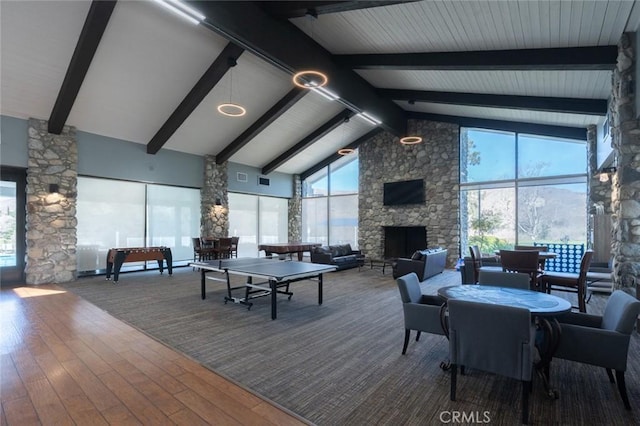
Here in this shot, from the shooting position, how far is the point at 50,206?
715 centimetres

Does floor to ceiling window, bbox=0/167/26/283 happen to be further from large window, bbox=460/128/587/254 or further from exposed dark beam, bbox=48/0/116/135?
large window, bbox=460/128/587/254

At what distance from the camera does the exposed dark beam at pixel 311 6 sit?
14.2 ft

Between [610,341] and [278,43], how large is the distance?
583cm

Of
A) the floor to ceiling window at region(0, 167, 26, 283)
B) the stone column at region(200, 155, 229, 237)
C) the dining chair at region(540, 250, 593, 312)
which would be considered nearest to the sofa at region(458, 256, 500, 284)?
the dining chair at region(540, 250, 593, 312)

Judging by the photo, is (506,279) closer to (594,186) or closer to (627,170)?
(627,170)

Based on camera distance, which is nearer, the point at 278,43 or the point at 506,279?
the point at 506,279

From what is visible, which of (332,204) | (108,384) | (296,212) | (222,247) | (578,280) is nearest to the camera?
(108,384)

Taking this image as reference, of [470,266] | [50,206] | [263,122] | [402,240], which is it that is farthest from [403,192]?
[50,206]

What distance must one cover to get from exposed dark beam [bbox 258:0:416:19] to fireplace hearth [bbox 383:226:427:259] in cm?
736

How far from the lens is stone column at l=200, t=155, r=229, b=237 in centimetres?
1022

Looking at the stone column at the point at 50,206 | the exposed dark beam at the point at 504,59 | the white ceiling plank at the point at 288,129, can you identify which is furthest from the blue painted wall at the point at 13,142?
the exposed dark beam at the point at 504,59

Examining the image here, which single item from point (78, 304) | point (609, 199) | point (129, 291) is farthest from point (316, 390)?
point (609, 199)

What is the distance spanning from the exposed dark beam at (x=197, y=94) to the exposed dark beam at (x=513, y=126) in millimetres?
6303

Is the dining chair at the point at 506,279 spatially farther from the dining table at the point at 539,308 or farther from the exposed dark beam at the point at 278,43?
the exposed dark beam at the point at 278,43
